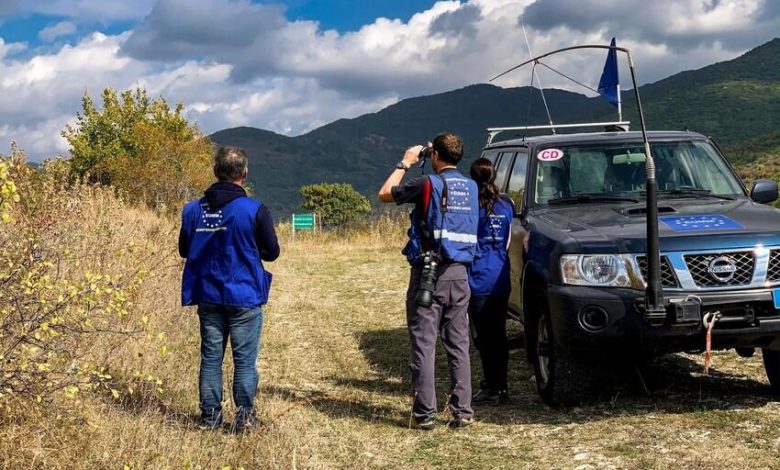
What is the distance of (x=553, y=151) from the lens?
691 cm

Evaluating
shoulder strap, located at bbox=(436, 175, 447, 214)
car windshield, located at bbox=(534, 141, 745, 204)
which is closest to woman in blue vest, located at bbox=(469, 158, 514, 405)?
car windshield, located at bbox=(534, 141, 745, 204)

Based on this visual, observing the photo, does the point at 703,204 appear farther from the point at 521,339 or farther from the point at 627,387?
the point at 521,339

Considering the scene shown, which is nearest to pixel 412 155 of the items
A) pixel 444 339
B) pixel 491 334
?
pixel 444 339

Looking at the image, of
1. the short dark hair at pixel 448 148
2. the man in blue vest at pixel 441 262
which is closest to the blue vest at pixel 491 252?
the man in blue vest at pixel 441 262

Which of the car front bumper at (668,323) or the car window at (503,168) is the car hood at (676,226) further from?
the car window at (503,168)

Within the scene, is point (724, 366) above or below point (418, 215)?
below

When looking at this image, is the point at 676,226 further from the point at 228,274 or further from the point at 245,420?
the point at 245,420

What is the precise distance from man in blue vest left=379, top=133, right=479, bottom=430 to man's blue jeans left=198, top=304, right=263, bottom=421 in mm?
1037

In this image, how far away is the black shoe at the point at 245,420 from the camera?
530cm

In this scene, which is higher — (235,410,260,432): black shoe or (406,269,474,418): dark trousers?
(406,269,474,418): dark trousers

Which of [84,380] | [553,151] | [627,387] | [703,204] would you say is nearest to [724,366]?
[627,387]

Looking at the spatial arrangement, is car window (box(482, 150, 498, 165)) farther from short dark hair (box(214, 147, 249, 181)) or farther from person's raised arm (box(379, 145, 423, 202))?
short dark hair (box(214, 147, 249, 181))

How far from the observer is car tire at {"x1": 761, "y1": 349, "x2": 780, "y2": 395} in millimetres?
6000

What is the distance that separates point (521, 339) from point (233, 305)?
14.8 ft
